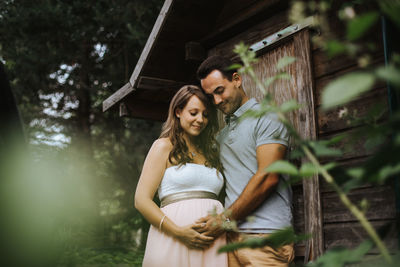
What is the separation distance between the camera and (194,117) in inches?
133

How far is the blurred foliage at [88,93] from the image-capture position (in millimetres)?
11789

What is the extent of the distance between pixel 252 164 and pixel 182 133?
2.34 feet

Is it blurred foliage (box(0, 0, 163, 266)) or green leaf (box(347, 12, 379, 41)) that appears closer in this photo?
green leaf (box(347, 12, 379, 41))

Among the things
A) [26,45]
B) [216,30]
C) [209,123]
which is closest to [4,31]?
[26,45]

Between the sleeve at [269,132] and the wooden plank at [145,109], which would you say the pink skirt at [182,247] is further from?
the wooden plank at [145,109]

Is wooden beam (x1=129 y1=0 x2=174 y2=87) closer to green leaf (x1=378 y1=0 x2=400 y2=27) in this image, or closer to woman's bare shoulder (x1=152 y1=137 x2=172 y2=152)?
woman's bare shoulder (x1=152 y1=137 x2=172 y2=152)

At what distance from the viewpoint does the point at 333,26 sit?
131 inches

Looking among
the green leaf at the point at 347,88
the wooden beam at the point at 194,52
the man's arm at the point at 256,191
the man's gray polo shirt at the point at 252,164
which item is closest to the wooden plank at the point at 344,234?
the man's gray polo shirt at the point at 252,164

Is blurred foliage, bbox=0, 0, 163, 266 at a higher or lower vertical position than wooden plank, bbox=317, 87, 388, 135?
higher

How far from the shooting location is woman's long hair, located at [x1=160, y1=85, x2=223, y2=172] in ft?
10.9

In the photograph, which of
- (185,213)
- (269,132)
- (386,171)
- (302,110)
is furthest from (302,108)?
(386,171)

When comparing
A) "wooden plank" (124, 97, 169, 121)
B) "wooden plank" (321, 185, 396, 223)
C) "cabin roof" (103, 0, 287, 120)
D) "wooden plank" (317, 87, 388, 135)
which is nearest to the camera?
"wooden plank" (321, 185, 396, 223)

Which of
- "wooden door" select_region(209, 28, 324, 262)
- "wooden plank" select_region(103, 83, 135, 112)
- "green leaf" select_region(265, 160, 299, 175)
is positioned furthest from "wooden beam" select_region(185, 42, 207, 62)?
"green leaf" select_region(265, 160, 299, 175)

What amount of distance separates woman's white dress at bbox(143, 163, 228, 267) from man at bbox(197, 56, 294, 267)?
0.41 feet
